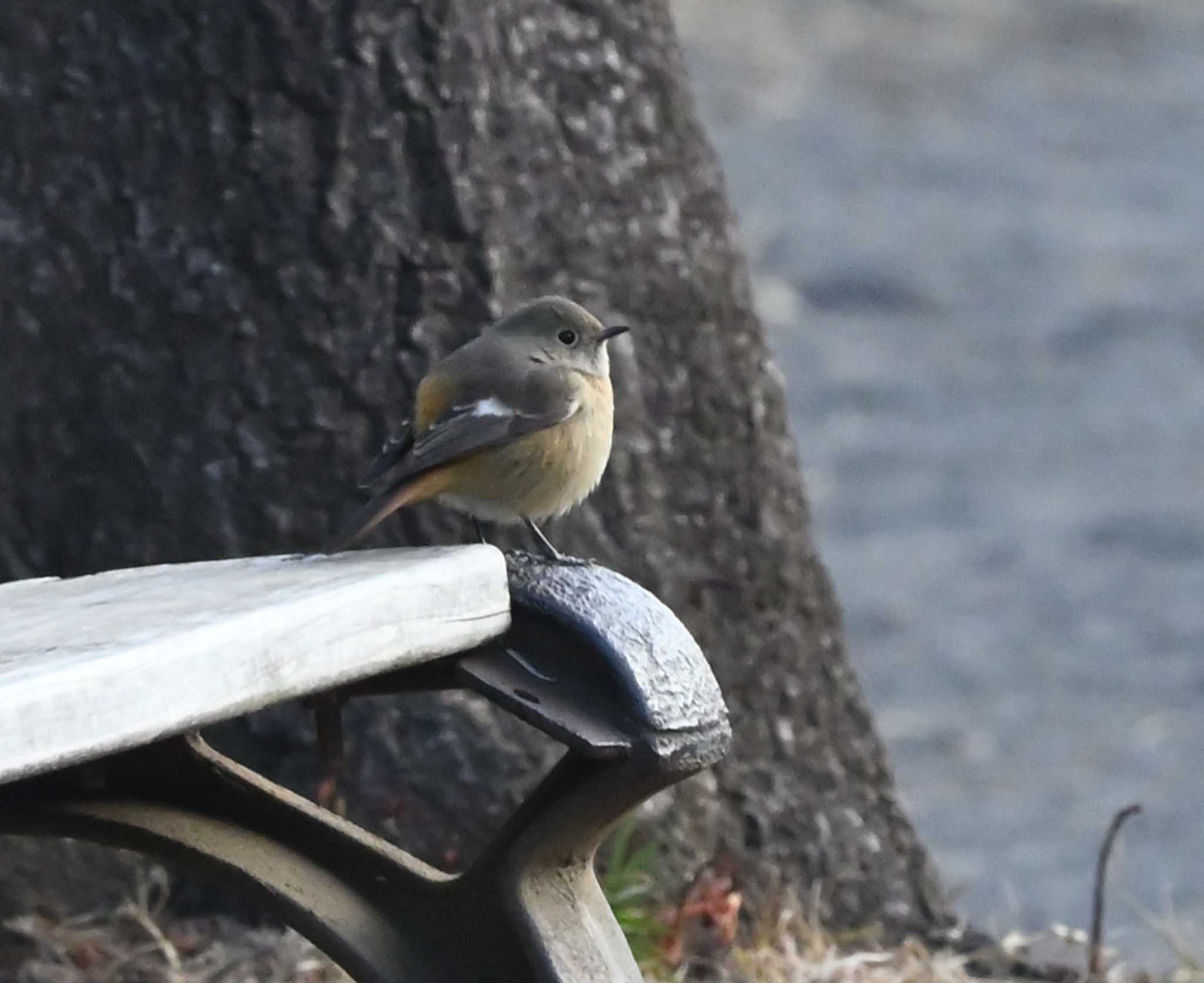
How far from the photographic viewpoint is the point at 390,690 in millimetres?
3059

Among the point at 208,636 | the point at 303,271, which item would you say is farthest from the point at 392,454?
the point at 208,636

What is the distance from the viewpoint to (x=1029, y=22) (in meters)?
18.5

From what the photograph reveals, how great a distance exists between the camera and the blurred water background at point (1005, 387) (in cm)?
816

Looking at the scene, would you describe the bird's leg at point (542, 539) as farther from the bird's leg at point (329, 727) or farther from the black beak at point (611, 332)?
the bird's leg at point (329, 727)

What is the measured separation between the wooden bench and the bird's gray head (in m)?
0.99

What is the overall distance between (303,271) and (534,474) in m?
0.66

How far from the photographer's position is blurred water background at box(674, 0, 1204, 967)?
8156mm

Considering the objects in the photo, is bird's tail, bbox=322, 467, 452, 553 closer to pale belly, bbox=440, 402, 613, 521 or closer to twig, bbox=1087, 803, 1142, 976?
pale belly, bbox=440, 402, 613, 521

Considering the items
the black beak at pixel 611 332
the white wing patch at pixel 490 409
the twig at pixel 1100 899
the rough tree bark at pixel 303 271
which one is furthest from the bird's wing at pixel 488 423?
the twig at pixel 1100 899

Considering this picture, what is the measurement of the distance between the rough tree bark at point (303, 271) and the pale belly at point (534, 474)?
0.41m

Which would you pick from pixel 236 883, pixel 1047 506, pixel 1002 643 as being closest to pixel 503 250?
pixel 236 883

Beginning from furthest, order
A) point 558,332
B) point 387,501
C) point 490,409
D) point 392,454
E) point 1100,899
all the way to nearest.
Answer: point 1100,899, point 558,332, point 490,409, point 392,454, point 387,501

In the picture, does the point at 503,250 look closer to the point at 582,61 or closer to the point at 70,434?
the point at 582,61

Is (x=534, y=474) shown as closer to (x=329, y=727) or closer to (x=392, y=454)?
(x=392, y=454)
